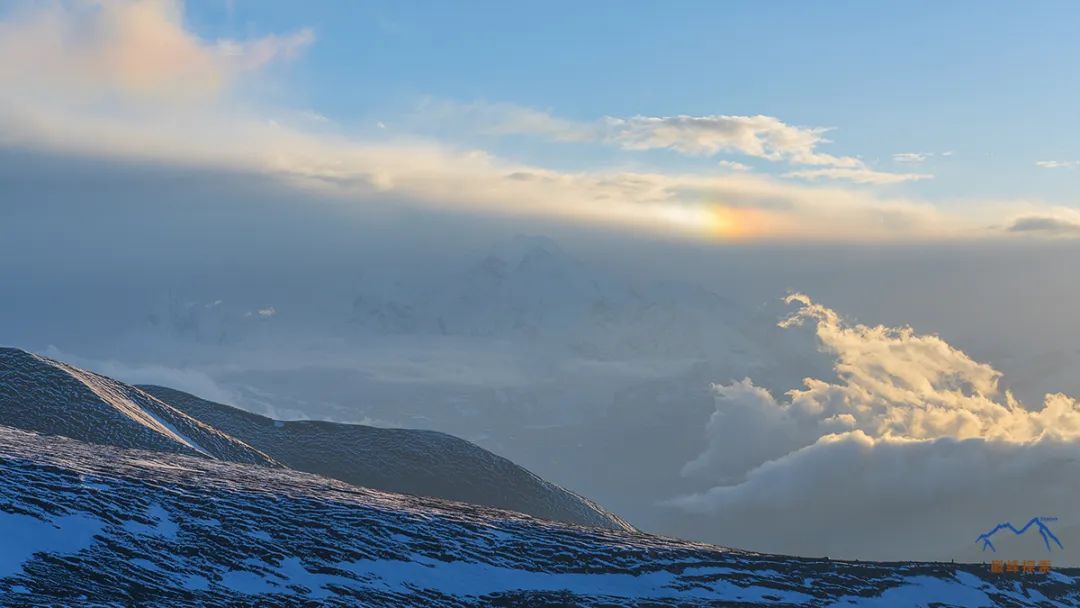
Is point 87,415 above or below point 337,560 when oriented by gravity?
above

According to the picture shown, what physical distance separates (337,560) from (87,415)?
9612 centimetres

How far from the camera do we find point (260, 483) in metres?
127

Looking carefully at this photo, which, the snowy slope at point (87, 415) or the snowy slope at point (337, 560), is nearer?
the snowy slope at point (337, 560)

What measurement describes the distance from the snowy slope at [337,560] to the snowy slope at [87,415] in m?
40.6

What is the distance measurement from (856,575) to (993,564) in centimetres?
1536

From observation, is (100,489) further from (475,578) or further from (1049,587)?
(1049,587)

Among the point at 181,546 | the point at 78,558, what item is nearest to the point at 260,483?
the point at 181,546

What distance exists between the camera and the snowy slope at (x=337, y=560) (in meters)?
81.4

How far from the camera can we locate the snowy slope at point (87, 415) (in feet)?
550

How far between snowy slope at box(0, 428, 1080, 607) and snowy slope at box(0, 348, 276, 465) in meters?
40.6

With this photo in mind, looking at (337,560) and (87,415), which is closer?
(337,560)

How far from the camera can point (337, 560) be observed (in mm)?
93812

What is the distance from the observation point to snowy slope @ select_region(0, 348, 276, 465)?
16762 centimetres

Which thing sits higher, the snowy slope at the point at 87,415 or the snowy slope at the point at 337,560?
the snowy slope at the point at 87,415
